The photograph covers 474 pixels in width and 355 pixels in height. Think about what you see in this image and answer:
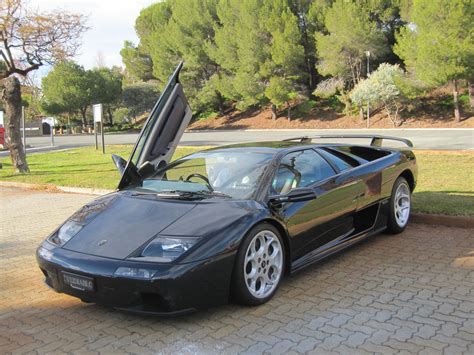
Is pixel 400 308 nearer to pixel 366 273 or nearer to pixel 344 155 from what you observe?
pixel 366 273

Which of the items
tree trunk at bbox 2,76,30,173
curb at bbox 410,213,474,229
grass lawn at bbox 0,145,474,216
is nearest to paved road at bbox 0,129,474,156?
grass lawn at bbox 0,145,474,216

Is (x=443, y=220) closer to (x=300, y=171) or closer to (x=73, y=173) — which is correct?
(x=300, y=171)

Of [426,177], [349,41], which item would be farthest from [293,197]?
[349,41]

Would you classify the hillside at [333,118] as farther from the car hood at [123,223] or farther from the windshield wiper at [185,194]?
the car hood at [123,223]

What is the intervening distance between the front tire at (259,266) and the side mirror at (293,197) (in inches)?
9.1

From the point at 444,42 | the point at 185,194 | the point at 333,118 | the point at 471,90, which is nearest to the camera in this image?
the point at 185,194

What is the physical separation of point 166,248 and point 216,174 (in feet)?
4.13

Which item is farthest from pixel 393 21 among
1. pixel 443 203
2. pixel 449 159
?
pixel 443 203

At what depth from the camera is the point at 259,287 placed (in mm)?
3637

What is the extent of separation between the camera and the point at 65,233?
12.5 ft

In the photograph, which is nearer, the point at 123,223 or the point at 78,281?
the point at 78,281

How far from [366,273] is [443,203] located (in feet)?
9.02

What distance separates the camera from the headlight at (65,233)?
3705 mm

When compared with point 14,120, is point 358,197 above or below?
below
